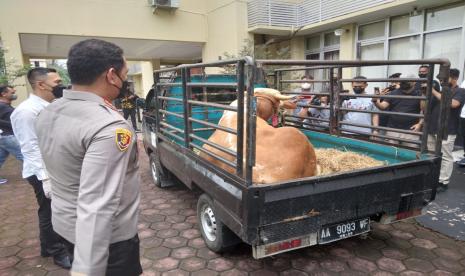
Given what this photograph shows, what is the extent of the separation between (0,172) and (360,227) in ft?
23.5

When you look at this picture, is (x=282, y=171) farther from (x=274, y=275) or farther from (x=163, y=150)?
(x=163, y=150)

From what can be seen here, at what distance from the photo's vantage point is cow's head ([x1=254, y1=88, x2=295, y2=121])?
11.2 ft

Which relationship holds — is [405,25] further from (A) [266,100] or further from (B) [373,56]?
(A) [266,100]

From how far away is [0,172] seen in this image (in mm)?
6742

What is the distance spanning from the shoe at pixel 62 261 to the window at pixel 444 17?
955cm

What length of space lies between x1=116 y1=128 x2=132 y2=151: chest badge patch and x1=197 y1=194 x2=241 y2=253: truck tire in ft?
5.74

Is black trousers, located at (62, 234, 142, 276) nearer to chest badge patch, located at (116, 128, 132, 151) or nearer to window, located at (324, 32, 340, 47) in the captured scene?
chest badge patch, located at (116, 128, 132, 151)

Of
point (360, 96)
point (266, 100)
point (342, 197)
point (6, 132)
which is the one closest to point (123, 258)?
point (342, 197)

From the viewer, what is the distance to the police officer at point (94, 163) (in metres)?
1.23

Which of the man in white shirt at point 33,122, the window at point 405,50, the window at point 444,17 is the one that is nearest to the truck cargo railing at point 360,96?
the man in white shirt at point 33,122

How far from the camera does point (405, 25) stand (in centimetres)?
927

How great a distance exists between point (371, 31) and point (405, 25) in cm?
119

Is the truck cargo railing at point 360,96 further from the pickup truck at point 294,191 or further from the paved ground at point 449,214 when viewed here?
the paved ground at point 449,214

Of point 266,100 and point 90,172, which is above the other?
point 266,100
